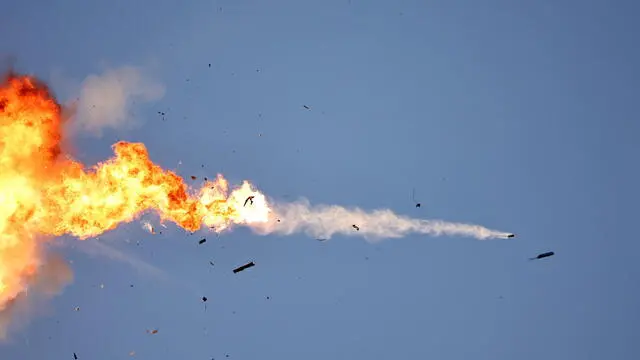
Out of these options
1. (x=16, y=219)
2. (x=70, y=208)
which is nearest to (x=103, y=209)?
(x=70, y=208)

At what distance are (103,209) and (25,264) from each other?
507 cm

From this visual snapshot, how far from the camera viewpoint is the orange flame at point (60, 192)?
134 feet

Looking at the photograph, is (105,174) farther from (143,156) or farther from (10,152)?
(10,152)

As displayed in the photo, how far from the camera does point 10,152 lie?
40.6 m

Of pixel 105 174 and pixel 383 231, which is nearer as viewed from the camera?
pixel 105 174

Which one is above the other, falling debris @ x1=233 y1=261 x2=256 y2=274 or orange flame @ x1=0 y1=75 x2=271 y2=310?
orange flame @ x1=0 y1=75 x2=271 y2=310

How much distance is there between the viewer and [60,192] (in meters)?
41.6

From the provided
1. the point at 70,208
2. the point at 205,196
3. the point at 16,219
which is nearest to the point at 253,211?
the point at 205,196

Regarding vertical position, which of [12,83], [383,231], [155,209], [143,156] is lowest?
[383,231]

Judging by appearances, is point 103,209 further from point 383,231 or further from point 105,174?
point 383,231

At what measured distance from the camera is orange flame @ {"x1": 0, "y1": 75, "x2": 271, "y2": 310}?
40.7m

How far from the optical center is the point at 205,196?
42500mm

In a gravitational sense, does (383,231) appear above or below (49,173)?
below

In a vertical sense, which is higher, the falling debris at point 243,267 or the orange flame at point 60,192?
the orange flame at point 60,192
